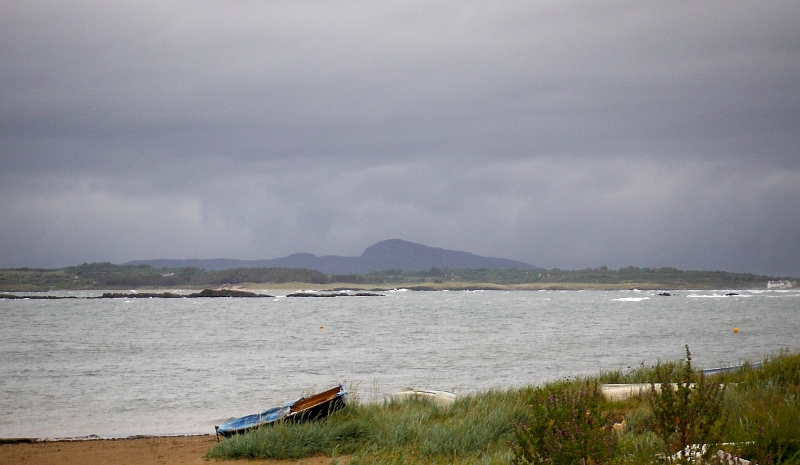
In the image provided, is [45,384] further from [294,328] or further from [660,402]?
[294,328]

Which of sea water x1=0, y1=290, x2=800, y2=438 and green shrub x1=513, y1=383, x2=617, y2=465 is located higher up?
green shrub x1=513, y1=383, x2=617, y2=465

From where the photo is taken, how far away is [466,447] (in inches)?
468

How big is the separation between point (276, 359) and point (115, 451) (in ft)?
73.1

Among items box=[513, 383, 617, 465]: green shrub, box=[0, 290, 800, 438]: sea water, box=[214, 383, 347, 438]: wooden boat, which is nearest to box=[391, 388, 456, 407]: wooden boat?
box=[0, 290, 800, 438]: sea water

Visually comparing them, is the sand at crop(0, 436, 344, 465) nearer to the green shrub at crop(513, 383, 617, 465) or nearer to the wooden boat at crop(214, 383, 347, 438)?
the wooden boat at crop(214, 383, 347, 438)

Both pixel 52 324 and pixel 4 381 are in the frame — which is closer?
pixel 4 381

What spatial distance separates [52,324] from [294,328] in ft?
83.0

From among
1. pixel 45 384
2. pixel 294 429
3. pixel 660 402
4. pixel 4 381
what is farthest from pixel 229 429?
pixel 4 381

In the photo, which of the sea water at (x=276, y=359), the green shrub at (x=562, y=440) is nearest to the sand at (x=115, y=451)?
the sea water at (x=276, y=359)

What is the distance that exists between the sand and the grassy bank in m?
1.73

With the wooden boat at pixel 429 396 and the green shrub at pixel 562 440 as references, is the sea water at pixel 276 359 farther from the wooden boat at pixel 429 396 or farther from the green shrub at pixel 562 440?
the green shrub at pixel 562 440

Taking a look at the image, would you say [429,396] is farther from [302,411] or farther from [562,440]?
[562,440]

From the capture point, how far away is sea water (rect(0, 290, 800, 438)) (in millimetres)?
22609

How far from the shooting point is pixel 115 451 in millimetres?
15914
